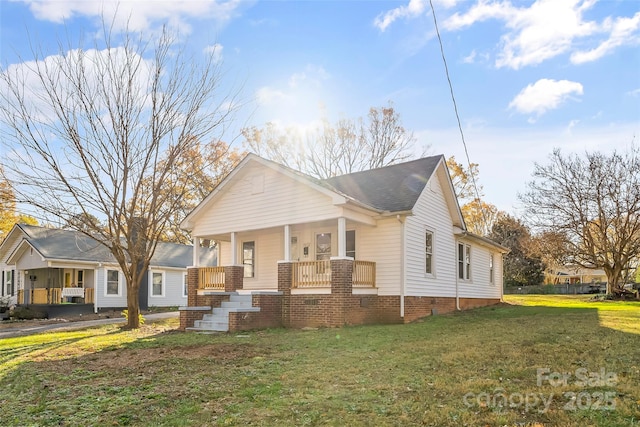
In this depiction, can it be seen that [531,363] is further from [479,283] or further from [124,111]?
[479,283]

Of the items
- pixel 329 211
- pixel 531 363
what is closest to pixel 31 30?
pixel 329 211

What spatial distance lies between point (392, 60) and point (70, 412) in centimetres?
1067

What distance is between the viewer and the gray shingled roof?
52.8 ft

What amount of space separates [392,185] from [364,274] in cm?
383

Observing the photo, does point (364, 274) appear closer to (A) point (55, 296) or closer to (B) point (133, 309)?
(B) point (133, 309)

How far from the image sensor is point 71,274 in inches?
1142

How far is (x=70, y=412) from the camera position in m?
5.80

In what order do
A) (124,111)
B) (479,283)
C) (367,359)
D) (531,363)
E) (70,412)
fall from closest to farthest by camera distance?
1. (70,412)
2. (531,363)
3. (367,359)
4. (124,111)
5. (479,283)

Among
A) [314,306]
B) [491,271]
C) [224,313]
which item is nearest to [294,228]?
[314,306]

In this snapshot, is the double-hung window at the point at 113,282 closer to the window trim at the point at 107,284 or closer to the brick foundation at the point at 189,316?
the window trim at the point at 107,284

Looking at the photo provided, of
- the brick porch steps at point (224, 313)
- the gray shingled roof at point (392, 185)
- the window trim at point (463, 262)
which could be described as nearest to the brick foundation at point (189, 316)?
the brick porch steps at point (224, 313)

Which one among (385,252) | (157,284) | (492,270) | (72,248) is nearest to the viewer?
(385,252)

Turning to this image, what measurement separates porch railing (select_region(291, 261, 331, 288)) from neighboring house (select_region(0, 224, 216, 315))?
14.9m

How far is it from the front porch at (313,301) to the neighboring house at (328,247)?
0.10 ft
